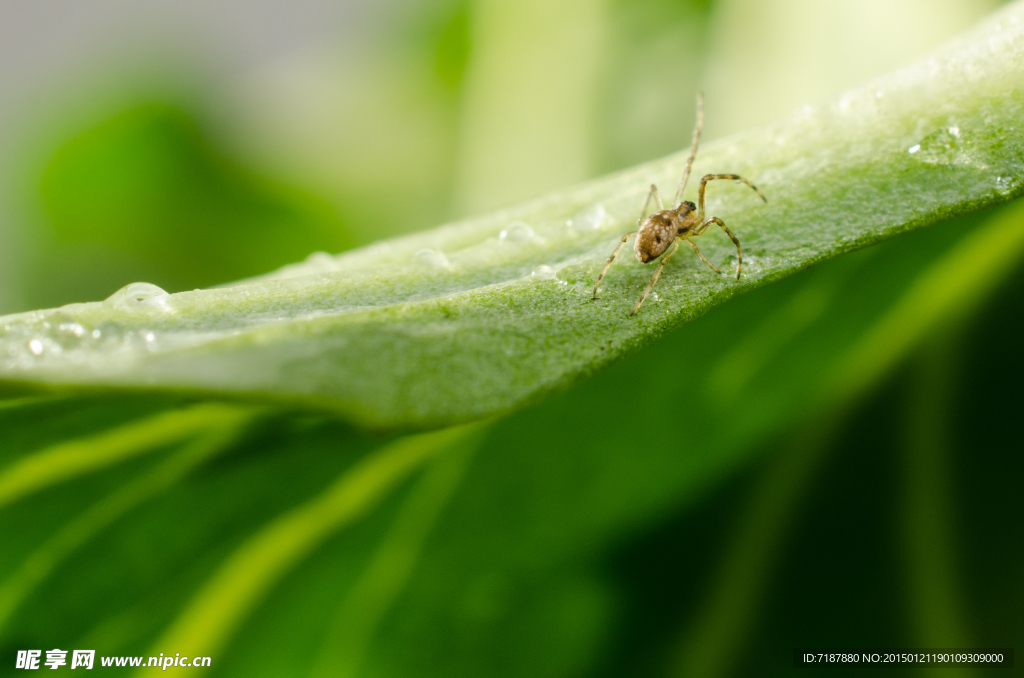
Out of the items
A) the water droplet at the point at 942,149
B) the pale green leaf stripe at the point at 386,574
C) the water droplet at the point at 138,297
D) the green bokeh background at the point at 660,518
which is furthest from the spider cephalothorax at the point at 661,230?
the water droplet at the point at 138,297

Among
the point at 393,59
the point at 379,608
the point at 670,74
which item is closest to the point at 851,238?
the point at 379,608

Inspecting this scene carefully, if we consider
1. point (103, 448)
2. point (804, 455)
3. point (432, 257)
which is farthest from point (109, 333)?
point (804, 455)

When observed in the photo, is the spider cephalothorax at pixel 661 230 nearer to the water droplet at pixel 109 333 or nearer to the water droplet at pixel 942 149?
the water droplet at pixel 942 149

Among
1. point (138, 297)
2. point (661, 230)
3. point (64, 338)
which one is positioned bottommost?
point (64, 338)

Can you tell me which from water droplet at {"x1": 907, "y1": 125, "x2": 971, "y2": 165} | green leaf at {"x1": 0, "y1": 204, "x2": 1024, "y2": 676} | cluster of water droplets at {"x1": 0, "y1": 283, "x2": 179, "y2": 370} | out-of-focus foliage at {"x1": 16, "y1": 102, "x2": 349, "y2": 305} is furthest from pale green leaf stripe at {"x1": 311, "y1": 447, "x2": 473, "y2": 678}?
out-of-focus foliage at {"x1": 16, "y1": 102, "x2": 349, "y2": 305}

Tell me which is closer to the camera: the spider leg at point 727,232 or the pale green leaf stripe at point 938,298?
the spider leg at point 727,232

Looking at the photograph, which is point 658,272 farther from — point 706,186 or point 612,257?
point 706,186

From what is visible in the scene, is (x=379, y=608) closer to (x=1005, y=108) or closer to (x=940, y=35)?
(x=1005, y=108)
